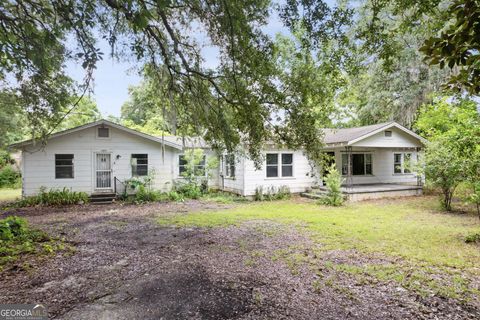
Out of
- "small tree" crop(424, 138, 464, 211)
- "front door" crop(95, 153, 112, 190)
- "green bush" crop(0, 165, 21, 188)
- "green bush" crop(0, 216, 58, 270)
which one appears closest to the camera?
"green bush" crop(0, 216, 58, 270)

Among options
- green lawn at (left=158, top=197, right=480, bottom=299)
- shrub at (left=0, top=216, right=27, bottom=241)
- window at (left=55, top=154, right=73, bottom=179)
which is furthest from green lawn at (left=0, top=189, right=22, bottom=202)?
green lawn at (left=158, top=197, right=480, bottom=299)

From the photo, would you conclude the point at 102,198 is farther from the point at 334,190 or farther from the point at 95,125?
the point at 334,190

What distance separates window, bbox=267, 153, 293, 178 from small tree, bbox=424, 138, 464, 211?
20.4 ft

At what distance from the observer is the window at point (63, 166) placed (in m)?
13.2

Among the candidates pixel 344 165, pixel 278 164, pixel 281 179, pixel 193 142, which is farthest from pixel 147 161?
pixel 344 165

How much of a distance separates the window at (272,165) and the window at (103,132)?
26.4ft

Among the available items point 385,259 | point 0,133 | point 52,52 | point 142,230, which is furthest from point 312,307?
point 0,133

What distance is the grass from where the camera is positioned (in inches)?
229

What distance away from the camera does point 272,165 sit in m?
15.0

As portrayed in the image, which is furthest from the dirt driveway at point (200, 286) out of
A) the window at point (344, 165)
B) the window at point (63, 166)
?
the window at point (344, 165)

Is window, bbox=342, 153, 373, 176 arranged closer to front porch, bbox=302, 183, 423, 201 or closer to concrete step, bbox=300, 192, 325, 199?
front porch, bbox=302, 183, 423, 201

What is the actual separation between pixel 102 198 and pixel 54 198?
189 centimetres

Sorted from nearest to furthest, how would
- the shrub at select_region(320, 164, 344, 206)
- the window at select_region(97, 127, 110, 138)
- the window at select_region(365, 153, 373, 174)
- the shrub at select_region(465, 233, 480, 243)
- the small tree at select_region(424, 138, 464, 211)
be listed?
1. the shrub at select_region(465, 233, 480, 243)
2. the small tree at select_region(424, 138, 464, 211)
3. the shrub at select_region(320, 164, 344, 206)
4. the window at select_region(97, 127, 110, 138)
5. the window at select_region(365, 153, 373, 174)

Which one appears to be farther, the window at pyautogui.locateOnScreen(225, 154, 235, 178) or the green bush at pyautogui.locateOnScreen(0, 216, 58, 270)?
the window at pyautogui.locateOnScreen(225, 154, 235, 178)
